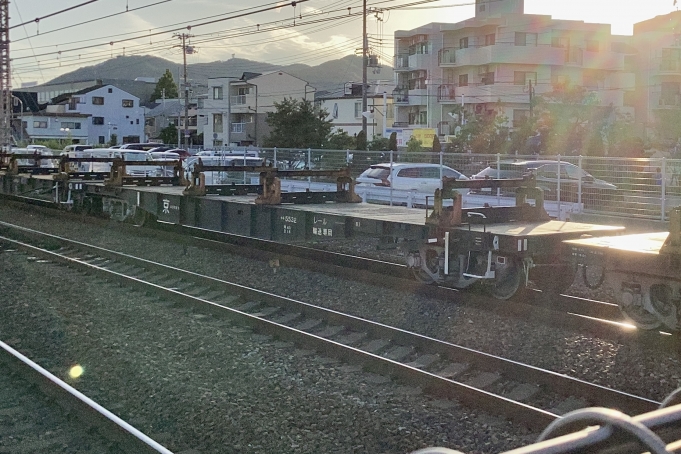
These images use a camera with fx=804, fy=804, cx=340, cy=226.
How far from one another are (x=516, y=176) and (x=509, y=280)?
482 inches

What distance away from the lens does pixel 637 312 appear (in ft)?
27.6

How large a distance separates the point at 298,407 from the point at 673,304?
13.1 ft

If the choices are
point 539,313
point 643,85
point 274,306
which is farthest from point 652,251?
point 643,85

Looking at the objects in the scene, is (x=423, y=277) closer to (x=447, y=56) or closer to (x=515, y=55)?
(x=515, y=55)

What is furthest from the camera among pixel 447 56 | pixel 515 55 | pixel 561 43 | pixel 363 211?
pixel 447 56

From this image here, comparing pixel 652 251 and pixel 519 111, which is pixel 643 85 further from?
pixel 652 251

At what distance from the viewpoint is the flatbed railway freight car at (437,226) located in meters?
9.73

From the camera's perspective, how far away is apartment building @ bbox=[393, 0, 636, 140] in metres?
51.8

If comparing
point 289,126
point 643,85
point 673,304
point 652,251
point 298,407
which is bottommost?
point 298,407

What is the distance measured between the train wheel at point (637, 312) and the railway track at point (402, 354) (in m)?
1.94

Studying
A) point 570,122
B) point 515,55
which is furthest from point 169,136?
point 570,122

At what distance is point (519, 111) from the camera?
50.9 m

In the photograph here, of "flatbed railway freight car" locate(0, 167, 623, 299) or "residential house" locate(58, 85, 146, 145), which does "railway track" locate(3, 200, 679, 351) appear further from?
"residential house" locate(58, 85, 146, 145)

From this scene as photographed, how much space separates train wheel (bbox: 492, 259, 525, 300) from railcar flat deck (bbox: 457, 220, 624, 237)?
433mm
